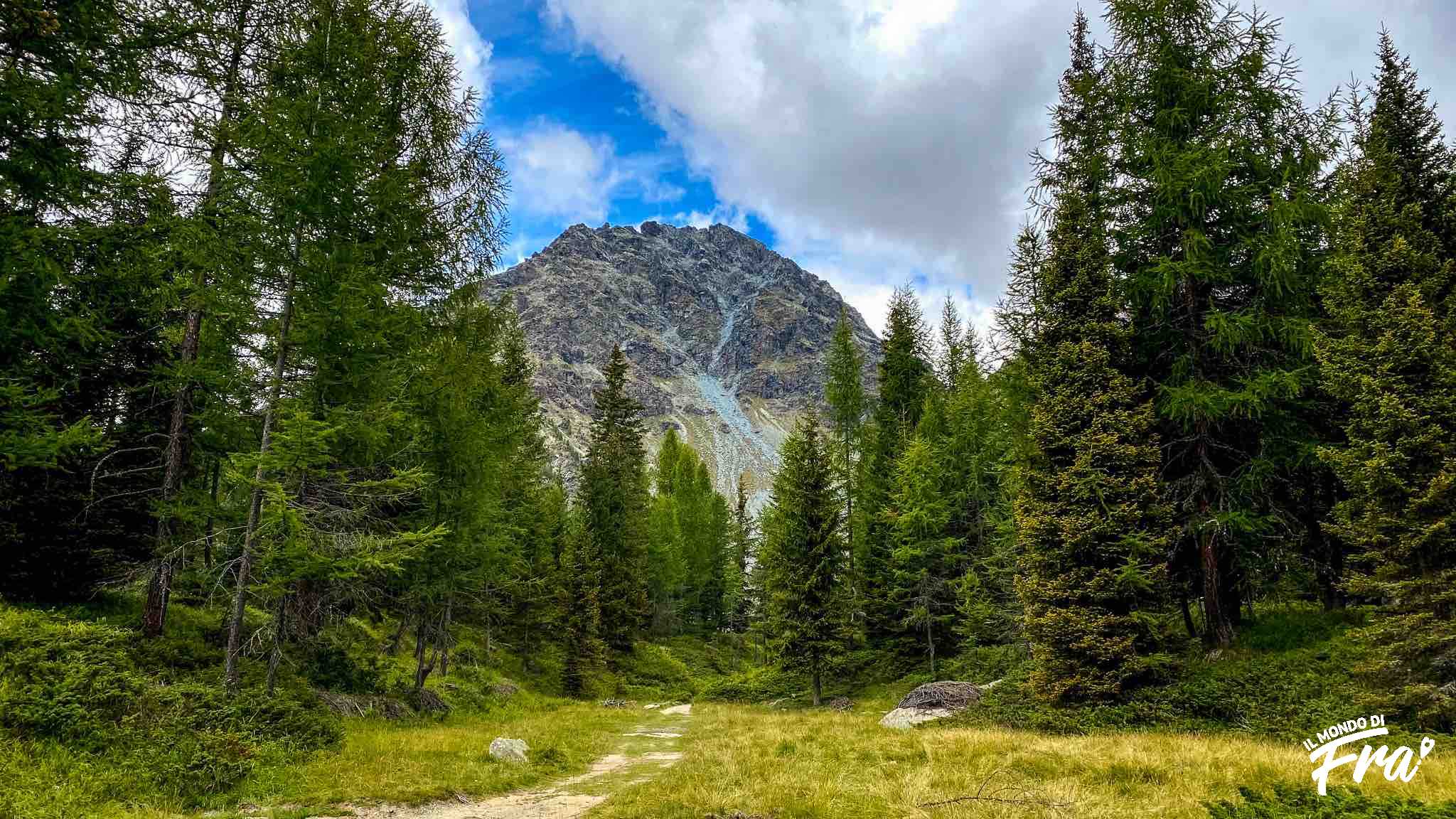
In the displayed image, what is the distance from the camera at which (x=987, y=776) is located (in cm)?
816

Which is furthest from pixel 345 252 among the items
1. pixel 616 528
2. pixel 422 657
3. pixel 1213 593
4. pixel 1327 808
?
pixel 616 528

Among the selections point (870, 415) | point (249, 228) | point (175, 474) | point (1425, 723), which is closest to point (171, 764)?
point (175, 474)

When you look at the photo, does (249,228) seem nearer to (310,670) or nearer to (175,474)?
(175,474)

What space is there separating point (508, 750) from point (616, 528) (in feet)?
95.1

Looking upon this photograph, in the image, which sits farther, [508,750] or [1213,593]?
[1213,593]

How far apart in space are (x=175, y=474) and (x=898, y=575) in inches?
1013

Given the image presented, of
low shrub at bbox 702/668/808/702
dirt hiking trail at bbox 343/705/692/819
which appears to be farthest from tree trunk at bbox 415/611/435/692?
low shrub at bbox 702/668/808/702

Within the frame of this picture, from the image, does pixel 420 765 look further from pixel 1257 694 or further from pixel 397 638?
pixel 1257 694

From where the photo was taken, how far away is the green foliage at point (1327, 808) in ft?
15.8

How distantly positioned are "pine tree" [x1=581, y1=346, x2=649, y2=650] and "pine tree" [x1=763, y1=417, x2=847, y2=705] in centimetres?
1391

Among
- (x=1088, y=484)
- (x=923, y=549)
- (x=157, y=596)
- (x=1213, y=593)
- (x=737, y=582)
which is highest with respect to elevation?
(x=1088, y=484)

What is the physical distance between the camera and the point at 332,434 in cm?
1020

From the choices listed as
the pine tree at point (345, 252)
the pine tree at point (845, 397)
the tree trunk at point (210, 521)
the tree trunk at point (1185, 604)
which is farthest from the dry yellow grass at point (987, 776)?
the pine tree at point (845, 397)

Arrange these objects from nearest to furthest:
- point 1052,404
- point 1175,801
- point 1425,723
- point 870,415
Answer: point 1175,801 < point 1425,723 < point 1052,404 < point 870,415
